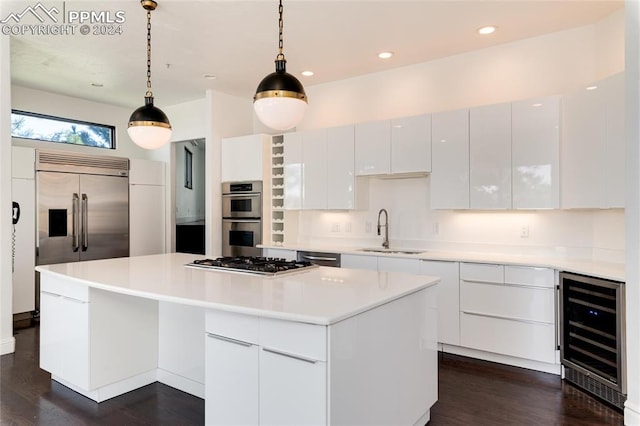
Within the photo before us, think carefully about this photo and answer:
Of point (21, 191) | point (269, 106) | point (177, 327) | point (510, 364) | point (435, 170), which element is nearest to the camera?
point (269, 106)

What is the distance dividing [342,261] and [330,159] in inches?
46.3

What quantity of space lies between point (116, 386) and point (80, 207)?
10.4ft

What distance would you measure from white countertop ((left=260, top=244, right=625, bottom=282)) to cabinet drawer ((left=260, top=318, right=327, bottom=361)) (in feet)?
6.97

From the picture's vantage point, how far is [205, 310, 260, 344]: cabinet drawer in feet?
6.06

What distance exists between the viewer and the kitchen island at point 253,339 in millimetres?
1692

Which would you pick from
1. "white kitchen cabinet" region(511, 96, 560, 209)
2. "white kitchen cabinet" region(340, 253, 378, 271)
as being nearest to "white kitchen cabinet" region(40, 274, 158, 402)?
"white kitchen cabinet" region(340, 253, 378, 271)

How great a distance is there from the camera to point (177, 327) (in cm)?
290

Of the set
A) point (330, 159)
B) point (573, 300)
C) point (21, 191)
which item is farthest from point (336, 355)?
point (21, 191)

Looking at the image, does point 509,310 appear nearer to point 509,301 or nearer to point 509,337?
point 509,301

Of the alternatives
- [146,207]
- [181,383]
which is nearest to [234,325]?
[181,383]

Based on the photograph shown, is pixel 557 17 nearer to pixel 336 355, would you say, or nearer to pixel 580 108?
pixel 580 108

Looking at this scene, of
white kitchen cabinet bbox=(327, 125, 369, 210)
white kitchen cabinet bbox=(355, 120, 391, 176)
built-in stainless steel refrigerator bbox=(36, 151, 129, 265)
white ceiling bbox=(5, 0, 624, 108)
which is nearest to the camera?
white ceiling bbox=(5, 0, 624, 108)

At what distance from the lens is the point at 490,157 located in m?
3.64

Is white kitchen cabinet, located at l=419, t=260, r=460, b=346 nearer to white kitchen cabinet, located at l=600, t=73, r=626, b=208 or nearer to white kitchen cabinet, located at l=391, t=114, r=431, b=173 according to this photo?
white kitchen cabinet, located at l=391, t=114, r=431, b=173
